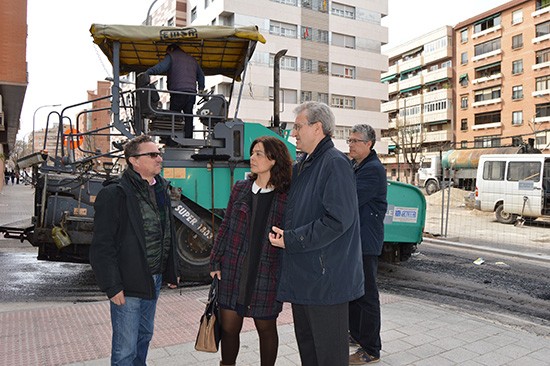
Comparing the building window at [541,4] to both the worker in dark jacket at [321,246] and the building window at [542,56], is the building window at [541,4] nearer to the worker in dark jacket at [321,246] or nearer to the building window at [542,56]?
the building window at [542,56]

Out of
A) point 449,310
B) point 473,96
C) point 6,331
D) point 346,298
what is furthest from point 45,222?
point 473,96

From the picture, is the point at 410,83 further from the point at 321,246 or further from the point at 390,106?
the point at 321,246

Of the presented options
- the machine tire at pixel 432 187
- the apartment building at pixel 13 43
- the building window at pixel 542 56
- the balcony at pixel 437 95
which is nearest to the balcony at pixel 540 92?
the building window at pixel 542 56

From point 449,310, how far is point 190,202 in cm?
359

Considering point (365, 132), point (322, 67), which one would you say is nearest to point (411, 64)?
point (322, 67)

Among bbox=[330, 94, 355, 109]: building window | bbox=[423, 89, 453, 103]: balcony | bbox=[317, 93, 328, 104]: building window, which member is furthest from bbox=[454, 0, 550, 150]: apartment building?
bbox=[317, 93, 328, 104]: building window

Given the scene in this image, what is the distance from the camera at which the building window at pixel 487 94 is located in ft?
160

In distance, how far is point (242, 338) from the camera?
4.28 metres

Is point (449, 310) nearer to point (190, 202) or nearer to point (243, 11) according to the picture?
point (190, 202)

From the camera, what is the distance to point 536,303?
241 inches

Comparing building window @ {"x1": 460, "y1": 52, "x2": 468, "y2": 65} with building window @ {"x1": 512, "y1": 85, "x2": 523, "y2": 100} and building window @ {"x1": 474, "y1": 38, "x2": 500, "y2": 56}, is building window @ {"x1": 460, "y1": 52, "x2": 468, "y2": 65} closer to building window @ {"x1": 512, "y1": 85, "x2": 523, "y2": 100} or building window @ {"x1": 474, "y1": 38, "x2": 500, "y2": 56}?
building window @ {"x1": 474, "y1": 38, "x2": 500, "y2": 56}

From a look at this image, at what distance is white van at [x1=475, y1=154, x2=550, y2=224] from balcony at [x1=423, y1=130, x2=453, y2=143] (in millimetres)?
39660

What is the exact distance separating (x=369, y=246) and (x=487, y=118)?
5196 centimetres

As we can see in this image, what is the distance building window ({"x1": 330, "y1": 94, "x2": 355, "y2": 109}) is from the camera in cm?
4278
